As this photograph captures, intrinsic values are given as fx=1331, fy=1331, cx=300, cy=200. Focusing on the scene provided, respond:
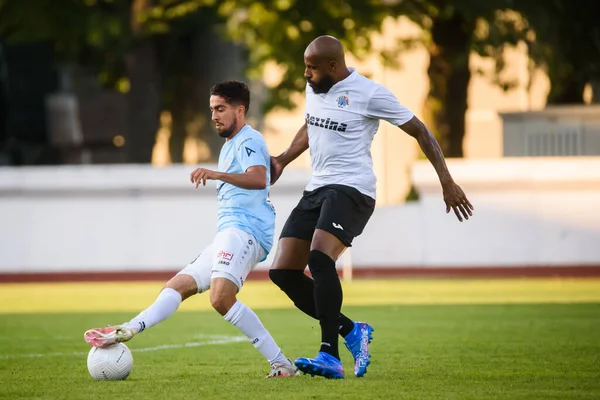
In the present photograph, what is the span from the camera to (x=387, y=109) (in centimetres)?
859

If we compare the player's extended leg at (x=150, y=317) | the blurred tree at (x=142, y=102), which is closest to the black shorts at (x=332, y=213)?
the player's extended leg at (x=150, y=317)

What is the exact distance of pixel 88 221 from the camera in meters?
23.8

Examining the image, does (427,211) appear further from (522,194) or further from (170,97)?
(170,97)

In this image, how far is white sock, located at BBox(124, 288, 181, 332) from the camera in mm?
8133

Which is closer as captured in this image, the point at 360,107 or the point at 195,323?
the point at 360,107

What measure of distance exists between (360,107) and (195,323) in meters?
5.50

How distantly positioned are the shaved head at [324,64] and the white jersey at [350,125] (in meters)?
0.06

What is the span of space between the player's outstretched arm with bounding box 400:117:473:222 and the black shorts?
0.51 metres

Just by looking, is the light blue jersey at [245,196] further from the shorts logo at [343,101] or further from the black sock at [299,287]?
the shorts logo at [343,101]

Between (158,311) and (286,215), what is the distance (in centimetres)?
1502

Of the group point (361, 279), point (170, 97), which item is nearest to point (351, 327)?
point (361, 279)

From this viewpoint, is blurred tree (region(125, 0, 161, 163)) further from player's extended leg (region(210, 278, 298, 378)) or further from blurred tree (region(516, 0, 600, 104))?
player's extended leg (region(210, 278, 298, 378))

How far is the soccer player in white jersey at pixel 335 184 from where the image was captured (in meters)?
8.44

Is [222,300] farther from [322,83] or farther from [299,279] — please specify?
[322,83]
